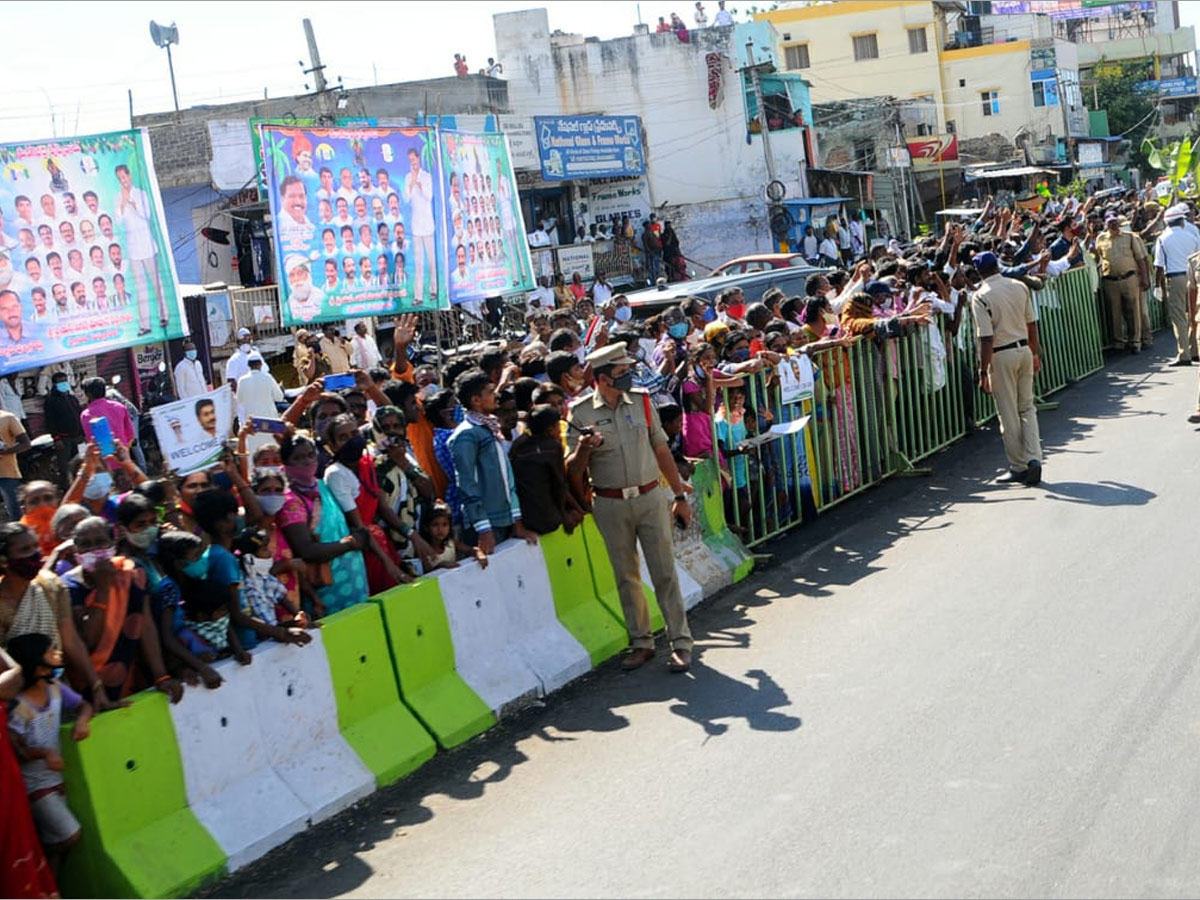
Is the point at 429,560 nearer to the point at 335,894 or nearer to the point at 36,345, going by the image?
the point at 335,894

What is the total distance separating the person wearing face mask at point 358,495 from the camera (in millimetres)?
7684

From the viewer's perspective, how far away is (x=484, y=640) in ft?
26.7

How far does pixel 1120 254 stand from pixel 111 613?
17154mm

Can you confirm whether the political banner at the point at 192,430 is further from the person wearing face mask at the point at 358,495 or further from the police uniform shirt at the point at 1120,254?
the police uniform shirt at the point at 1120,254

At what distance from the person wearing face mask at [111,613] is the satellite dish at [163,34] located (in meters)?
31.3

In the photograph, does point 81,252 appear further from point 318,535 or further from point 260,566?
point 260,566

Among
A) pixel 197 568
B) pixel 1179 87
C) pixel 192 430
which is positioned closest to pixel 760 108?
pixel 192 430

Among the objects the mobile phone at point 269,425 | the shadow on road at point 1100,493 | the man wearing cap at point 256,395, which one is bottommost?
the shadow on road at point 1100,493

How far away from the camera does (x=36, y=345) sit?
9742 millimetres

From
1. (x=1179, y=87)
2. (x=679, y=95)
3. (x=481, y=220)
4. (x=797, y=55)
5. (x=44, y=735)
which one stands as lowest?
(x=44, y=735)

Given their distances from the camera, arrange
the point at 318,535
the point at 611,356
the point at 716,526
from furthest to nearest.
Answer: the point at 716,526 → the point at 611,356 → the point at 318,535

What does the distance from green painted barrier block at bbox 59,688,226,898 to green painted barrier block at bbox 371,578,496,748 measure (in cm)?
155

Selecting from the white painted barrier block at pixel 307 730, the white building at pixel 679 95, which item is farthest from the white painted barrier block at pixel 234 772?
the white building at pixel 679 95

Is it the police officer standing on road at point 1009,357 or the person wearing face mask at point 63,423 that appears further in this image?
the person wearing face mask at point 63,423
